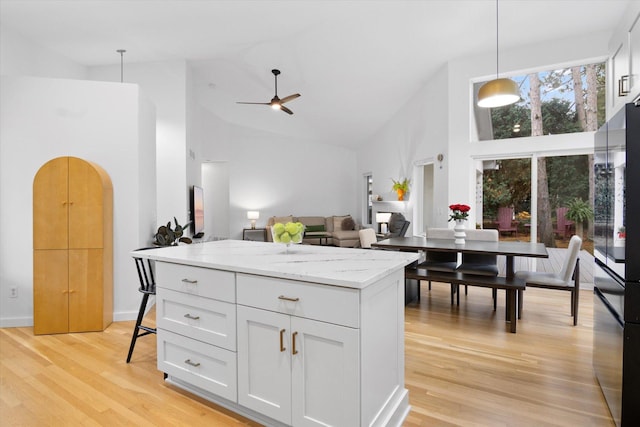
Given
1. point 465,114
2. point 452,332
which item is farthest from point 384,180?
point 452,332

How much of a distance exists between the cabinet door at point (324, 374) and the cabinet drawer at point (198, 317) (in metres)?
0.45

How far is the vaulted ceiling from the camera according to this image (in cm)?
375

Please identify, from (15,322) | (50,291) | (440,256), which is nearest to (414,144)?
(440,256)

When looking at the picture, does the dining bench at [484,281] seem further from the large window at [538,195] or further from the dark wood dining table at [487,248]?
the large window at [538,195]

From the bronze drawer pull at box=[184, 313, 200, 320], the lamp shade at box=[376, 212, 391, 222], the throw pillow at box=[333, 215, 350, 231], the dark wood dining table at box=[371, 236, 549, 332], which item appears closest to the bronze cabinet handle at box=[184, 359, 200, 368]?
the bronze drawer pull at box=[184, 313, 200, 320]

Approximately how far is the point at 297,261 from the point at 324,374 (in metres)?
0.60

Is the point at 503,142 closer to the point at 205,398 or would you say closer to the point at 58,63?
the point at 205,398

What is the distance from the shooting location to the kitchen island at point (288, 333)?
150 centimetres

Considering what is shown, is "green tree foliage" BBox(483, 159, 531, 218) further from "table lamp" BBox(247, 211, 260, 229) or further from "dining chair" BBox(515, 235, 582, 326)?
"table lamp" BBox(247, 211, 260, 229)

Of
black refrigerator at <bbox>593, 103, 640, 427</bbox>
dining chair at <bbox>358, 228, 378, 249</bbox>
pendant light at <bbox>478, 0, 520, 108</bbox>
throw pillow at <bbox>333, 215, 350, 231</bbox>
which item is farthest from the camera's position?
throw pillow at <bbox>333, 215, 350, 231</bbox>

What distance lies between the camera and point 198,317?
2.02 meters

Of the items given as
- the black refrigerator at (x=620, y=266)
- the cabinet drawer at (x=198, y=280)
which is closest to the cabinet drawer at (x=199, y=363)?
the cabinet drawer at (x=198, y=280)

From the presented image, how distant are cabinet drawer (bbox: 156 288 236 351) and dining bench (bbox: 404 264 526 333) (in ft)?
7.99

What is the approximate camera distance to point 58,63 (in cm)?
478
